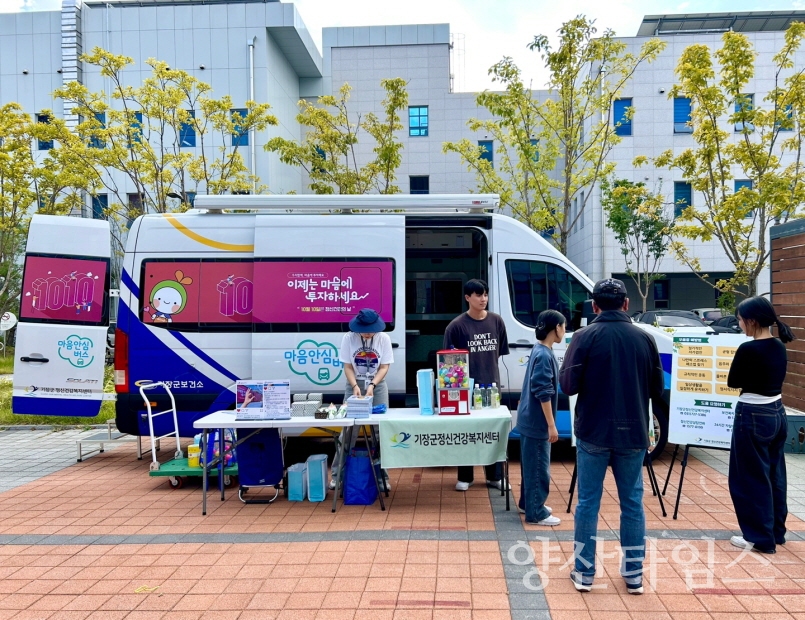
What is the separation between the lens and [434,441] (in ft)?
17.6

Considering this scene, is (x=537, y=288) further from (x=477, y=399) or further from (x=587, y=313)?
(x=477, y=399)

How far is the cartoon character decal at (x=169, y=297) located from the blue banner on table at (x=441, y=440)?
285cm

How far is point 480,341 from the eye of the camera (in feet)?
19.0

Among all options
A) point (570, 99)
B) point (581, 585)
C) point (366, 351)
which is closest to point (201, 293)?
point (366, 351)

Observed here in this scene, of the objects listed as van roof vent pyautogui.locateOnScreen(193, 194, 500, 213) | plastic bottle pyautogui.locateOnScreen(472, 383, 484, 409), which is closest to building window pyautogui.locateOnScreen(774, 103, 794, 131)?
van roof vent pyautogui.locateOnScreen(193, 194, 500, 213)

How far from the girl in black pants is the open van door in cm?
645

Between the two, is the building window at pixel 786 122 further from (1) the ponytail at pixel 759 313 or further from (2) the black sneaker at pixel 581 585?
(2) the black sneaker at pixel 581 585

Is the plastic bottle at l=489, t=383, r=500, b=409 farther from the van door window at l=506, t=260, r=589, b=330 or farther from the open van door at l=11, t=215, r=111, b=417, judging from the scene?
the open van door at l=11, t=215, r=111, b=417

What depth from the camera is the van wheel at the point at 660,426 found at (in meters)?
6.87

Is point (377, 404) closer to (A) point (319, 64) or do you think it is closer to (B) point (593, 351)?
(B) point (593, 351)

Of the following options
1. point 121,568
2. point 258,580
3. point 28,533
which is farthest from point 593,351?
point 28,533

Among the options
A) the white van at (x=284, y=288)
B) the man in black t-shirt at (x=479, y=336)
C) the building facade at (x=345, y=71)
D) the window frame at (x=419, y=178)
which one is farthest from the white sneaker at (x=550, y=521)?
the window frame at (x=419, y=178)

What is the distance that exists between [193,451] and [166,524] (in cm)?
106

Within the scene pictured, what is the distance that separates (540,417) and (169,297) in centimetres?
417
